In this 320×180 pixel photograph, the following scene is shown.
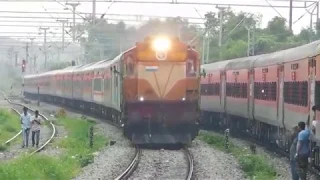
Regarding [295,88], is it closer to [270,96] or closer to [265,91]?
[270,96]

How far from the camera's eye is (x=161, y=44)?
22.5 meters

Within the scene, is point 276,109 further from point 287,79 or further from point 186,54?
point 186,54

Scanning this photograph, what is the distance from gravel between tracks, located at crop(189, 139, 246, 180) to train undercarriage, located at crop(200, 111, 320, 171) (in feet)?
4.93

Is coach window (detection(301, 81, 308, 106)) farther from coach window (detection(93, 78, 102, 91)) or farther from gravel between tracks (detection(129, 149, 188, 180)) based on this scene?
coach window (detection(93, 78, 102, 91))

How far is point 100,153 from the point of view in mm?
21781

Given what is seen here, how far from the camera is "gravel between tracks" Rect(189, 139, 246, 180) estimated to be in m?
16.7

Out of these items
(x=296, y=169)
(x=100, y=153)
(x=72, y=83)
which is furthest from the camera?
(x=72, y=83)

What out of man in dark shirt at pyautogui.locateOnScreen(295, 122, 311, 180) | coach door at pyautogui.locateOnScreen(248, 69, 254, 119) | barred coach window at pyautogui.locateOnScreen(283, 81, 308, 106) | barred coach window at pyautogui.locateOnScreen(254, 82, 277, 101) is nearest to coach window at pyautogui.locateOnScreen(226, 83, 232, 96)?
coach door at pyautogui.locateOnScreen(248, 69, 254, 119)

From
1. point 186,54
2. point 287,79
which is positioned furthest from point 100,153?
point 287,79

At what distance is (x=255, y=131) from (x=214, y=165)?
705cm

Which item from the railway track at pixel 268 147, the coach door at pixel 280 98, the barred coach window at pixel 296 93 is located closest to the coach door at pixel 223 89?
the railway track at pixel 268 147

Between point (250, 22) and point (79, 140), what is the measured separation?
45054 mm

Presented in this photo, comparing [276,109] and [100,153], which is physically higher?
[276,109]

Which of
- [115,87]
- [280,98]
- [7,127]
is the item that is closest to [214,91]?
[115,87]
